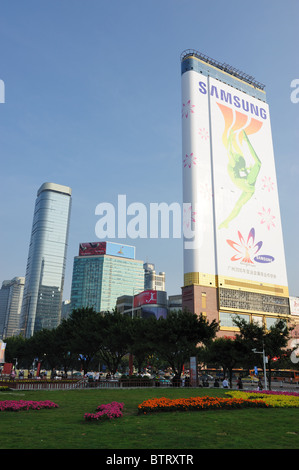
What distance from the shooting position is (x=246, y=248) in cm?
10519

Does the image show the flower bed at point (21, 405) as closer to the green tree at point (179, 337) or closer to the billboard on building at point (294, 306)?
the green tree at point (179, 337)

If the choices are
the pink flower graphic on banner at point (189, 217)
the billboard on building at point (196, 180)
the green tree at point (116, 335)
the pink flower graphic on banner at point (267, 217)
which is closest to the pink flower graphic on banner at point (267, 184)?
the pink flower graphic on banner at point (267, 217)

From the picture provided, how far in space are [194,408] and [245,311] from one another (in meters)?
86.1

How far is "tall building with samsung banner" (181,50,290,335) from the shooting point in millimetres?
97312

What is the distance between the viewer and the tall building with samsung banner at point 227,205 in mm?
97312

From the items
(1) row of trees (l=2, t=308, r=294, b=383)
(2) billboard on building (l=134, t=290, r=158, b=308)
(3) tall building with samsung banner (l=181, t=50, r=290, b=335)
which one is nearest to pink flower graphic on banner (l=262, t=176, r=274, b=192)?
(3) tall building with samsung banner (l=181, t=50, r=290, b=335)

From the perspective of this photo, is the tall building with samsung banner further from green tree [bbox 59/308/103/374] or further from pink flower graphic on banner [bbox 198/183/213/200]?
green tree [bbox 59/308/103/374]

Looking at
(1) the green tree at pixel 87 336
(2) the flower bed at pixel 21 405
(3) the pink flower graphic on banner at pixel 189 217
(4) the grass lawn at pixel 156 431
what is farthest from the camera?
(3) the pink flower graphic on banner at pixel 189 217

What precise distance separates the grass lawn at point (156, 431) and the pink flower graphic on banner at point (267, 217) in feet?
321

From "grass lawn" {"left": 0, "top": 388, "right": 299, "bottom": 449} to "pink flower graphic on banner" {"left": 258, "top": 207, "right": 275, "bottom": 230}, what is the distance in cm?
9791

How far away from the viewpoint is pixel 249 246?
105938 millimetres

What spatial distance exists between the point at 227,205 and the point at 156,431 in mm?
95301

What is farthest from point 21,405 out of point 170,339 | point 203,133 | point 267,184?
point 267,184
